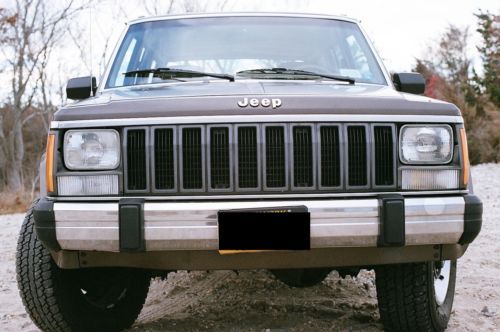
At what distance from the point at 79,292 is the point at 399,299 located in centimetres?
158

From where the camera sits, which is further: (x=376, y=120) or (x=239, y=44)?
(x=239, y=44)

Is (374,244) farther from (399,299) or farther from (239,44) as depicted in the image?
(239,44)

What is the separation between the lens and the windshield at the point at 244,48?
11.5 feet

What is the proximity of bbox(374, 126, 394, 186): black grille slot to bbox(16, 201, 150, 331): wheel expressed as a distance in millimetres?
1428

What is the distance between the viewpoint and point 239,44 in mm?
3629

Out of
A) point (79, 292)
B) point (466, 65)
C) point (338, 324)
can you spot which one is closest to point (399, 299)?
point (338, 324)

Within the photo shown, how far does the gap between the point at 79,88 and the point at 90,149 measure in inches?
47.9

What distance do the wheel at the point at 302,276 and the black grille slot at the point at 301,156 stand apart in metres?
1.02

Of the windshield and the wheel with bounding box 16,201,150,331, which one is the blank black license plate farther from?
the windshield

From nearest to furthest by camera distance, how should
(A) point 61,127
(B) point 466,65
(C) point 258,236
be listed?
(C) point 258,236, (A) point 61,127, (B) point 466,65

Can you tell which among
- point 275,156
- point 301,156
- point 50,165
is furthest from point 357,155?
point 50,165

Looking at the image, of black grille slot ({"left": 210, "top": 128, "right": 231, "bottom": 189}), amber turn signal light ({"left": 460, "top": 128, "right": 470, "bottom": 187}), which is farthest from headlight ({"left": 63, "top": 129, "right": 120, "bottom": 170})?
amber turn signal light ({"left": 460, "top": 128, "right": 470, "bottom": 187})

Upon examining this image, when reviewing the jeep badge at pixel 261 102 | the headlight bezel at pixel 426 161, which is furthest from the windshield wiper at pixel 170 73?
the headlight bezel at pixel 426 161

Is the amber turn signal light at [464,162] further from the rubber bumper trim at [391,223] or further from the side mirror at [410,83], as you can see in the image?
the side mirror at [410,83]
